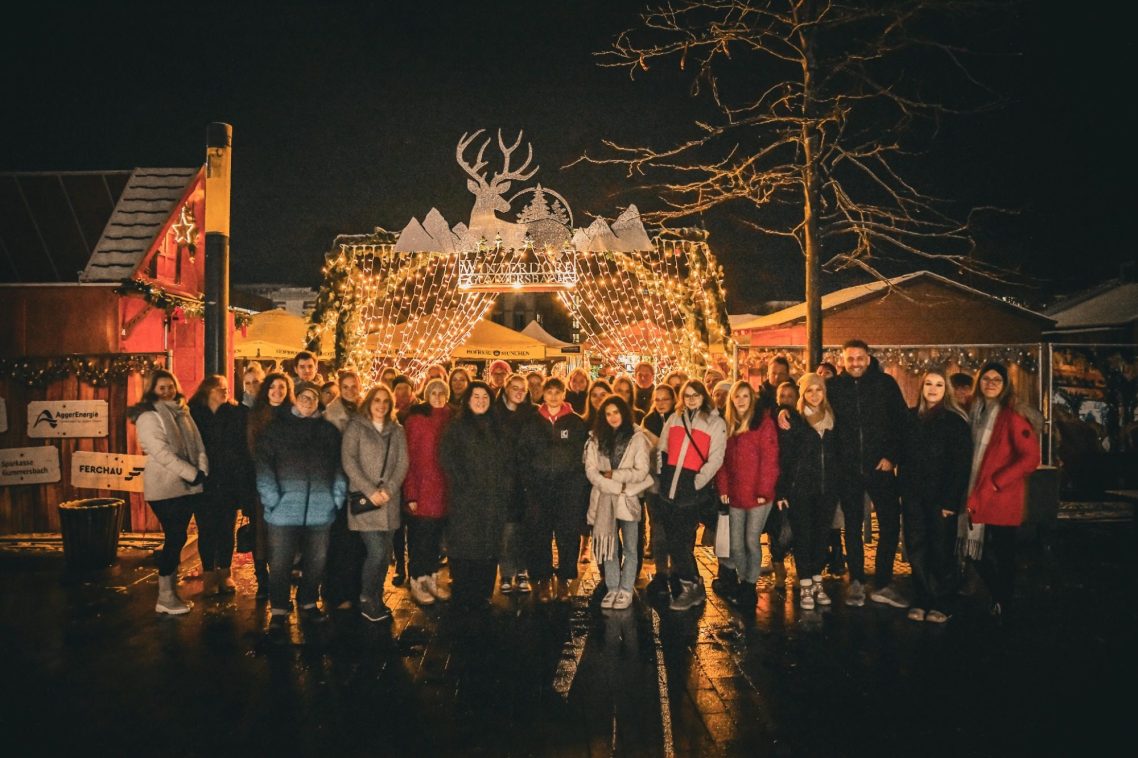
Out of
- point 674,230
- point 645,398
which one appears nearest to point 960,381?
point 645,398

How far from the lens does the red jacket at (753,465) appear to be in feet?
18.5

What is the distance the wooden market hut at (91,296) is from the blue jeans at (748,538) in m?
6.23

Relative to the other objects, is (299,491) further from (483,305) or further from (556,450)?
(483,305)

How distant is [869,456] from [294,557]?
14.2 feet

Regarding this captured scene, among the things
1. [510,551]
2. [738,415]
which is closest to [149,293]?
[510,551]

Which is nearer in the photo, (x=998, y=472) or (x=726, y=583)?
(x=998, y=472)

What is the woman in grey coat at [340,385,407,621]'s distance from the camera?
17.2 feet

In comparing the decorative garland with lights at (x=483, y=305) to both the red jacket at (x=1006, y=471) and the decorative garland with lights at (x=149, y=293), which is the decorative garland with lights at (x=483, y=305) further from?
the red jacket at (x=1006, y=471)

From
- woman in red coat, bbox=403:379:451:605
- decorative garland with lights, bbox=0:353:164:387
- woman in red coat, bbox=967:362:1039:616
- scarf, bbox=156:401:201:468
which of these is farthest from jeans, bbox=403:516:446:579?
woman in red coat, bbox=967:362:1039:616

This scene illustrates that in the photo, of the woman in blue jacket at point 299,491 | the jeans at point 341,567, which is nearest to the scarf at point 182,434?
the woman in blue jacket at point 299,491

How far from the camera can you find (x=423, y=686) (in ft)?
13.7

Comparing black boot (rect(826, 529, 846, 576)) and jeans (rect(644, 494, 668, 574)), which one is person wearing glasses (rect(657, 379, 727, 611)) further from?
black boot (rect(826, 529, 846, 576))

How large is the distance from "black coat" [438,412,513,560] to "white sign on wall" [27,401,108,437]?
4645 millimetres

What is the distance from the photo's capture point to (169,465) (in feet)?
17.3
